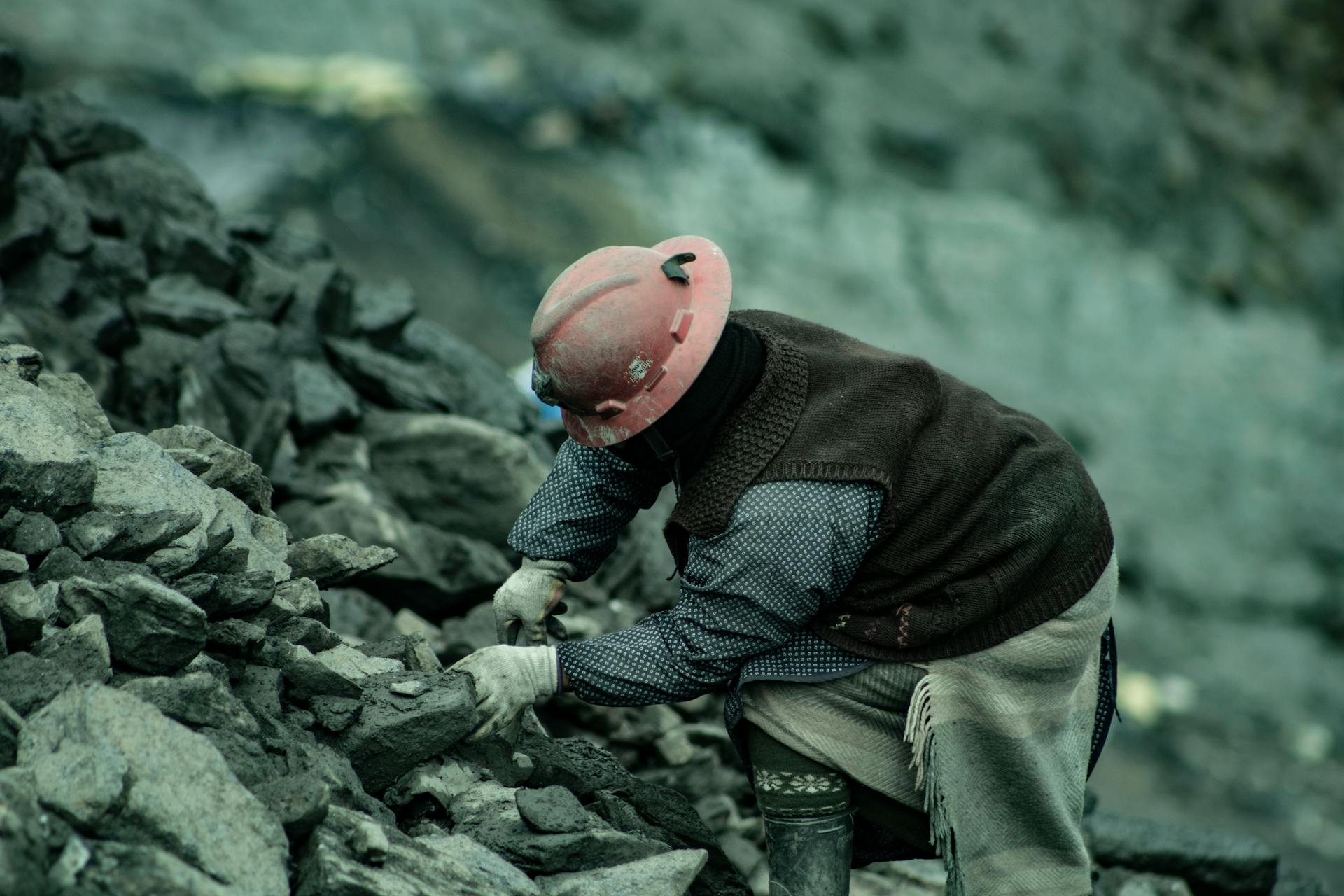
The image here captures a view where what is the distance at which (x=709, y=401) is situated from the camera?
2.68 m

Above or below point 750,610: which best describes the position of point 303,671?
below

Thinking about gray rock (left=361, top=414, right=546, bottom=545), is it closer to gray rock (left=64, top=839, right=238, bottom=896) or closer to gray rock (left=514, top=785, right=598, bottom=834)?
gray rock (left=514, top=785, right=598, bottom=834)

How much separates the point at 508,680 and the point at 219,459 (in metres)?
1.02

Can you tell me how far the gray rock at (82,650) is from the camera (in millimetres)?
2371

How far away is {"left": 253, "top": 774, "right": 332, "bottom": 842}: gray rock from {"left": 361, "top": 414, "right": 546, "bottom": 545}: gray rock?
2198mm

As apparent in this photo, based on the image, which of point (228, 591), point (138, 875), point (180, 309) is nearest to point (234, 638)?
point (228, 591)

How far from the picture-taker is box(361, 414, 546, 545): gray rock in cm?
455

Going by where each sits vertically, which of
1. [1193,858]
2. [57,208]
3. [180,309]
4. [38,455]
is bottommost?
[1193,858]

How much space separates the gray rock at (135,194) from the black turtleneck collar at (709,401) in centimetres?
→ 332

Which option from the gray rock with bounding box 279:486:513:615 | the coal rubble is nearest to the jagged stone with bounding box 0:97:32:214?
the coal rubble

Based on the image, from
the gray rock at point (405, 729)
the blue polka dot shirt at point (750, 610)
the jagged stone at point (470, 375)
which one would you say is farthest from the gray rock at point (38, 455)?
the jagged stone at point (470, 375)

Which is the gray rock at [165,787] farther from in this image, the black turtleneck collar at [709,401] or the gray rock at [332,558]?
the black turtleneck collar at [709,401]

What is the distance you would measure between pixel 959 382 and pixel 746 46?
33.1 feet

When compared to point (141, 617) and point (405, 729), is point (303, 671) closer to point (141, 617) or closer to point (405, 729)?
point (405, 729)
